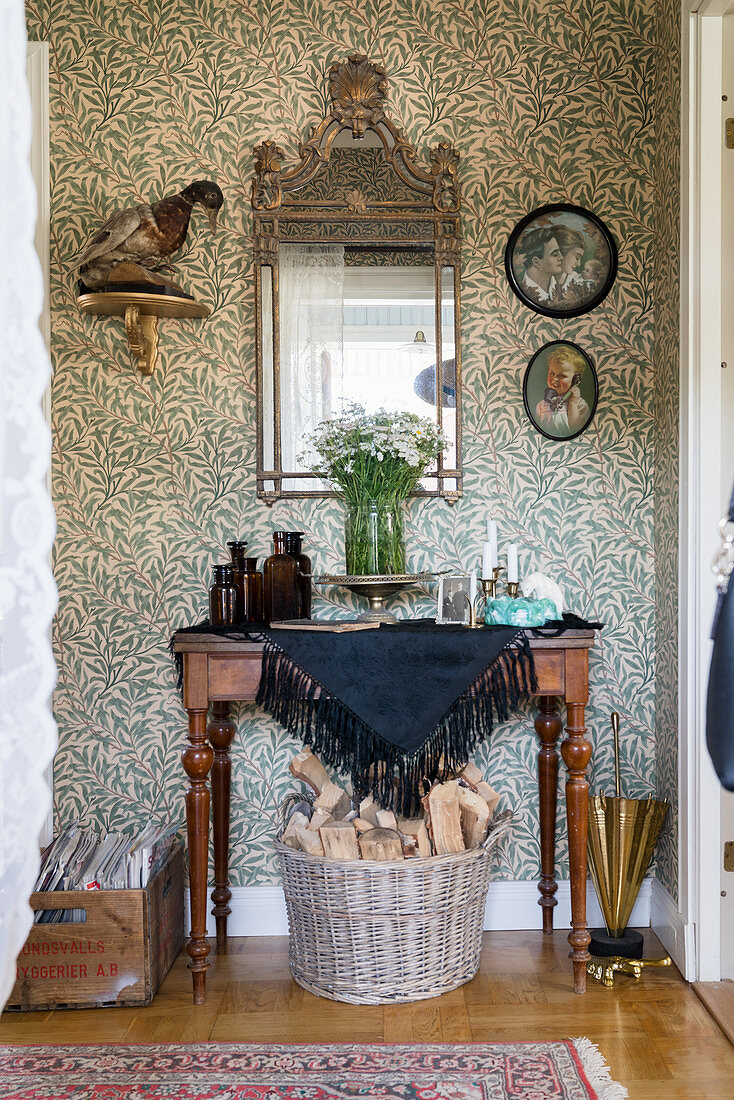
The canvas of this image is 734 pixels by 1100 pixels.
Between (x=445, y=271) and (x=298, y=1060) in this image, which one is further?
(x=445, y=271)

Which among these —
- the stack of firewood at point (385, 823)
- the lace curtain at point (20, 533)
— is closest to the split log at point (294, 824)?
the stack of firewood at point (385, 823)

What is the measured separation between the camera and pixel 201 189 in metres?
2.65

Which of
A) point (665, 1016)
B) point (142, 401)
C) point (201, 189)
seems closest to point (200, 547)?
point (142, 401)

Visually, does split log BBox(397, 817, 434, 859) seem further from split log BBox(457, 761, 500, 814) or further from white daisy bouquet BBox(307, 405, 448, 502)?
white daisy bouquet BBox(307, 405, 448, 502)

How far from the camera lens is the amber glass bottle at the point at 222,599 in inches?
97.3

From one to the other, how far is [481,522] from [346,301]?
2.54 feet

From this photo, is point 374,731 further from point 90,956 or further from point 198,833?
point 90,956

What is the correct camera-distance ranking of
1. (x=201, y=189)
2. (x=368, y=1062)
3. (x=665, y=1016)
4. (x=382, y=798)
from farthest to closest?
(x=201, y=189) → (x=382, y=798) → (x=665, y=1016) → (x=368, y=1062)

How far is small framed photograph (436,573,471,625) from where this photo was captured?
97.3 inches

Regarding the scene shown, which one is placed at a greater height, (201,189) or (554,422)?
(201,189)

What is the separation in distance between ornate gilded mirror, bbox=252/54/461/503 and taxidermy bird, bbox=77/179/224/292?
200 millimetres

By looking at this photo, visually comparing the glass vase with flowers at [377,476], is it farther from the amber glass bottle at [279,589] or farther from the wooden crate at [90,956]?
the wooden crate at [90,956]

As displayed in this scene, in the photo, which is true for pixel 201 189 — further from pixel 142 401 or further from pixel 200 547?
pixel 200 547

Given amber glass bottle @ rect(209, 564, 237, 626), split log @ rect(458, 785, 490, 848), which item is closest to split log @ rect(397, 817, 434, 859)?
Result: split log @ rect(458, 785, 490, 848)
